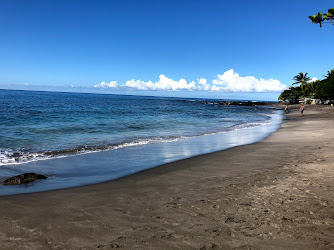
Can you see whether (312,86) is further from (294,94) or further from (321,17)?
(321,17)

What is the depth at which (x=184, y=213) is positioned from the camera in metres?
5.36

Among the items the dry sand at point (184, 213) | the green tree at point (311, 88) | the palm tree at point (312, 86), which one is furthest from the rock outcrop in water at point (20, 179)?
the palm tree at point (312, 86)

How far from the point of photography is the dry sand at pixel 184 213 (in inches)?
166

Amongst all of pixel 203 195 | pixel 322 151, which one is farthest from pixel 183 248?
pixel 322 151

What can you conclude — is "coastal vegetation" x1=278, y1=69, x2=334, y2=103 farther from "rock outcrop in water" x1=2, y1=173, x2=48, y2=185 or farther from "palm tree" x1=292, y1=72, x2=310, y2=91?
"rock outcrop in water" x1=2, y1=173, x2=48, y2=185

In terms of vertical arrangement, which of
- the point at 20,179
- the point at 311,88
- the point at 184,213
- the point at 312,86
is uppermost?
the point at 312,86

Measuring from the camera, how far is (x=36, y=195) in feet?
22.1

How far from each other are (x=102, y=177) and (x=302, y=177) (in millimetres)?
6853

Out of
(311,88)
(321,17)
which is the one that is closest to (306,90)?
(311,88)

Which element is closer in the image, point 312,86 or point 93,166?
point 93,166

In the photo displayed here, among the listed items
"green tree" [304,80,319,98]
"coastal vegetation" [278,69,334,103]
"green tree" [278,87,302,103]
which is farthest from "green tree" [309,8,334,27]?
"green tree" [278,87,302,103]

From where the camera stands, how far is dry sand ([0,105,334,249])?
4219 millimetres

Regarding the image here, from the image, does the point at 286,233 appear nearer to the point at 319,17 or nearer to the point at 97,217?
the point at 97,217

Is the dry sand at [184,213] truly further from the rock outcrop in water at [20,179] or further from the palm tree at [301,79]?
the palm tree at [301,79]
